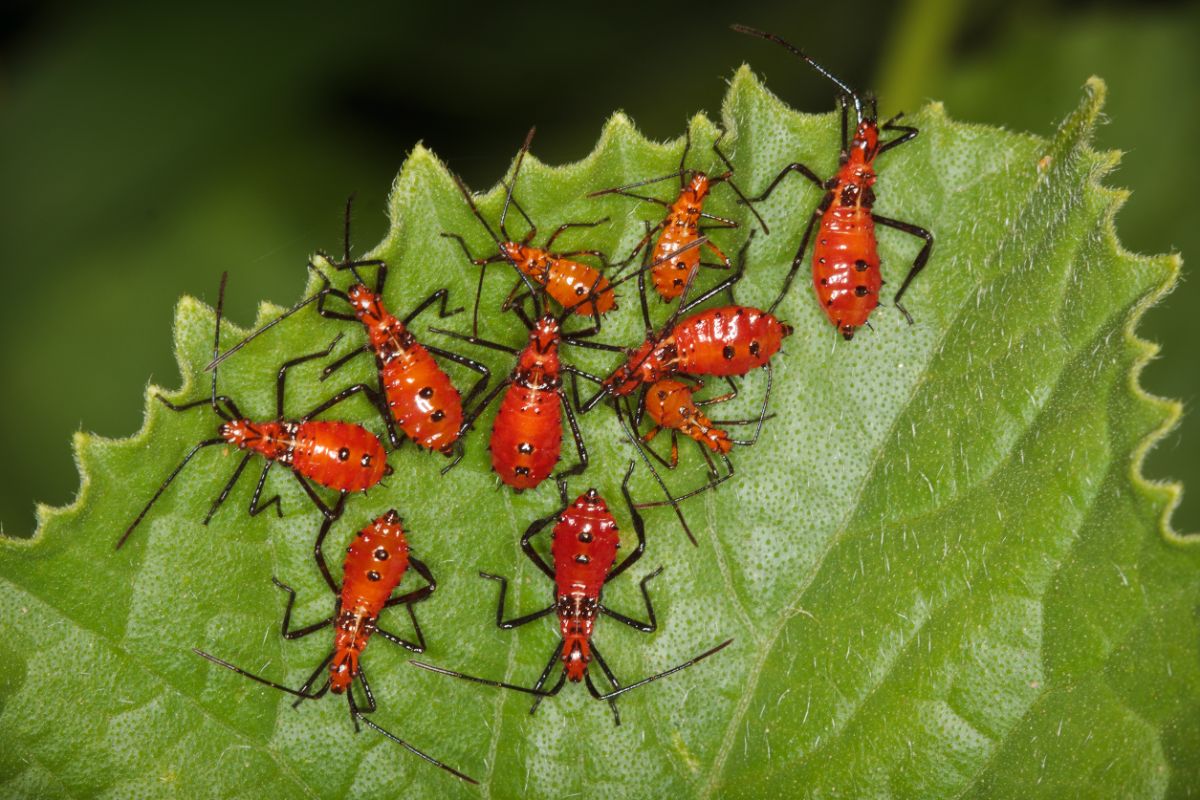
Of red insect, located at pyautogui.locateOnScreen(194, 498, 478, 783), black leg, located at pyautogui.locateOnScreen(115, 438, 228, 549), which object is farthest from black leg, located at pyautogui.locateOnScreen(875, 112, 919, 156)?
black leg, located at pyautogui.locateOnScreen(115, 438, 228, 549)

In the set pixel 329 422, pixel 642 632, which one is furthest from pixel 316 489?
pixel 642 632

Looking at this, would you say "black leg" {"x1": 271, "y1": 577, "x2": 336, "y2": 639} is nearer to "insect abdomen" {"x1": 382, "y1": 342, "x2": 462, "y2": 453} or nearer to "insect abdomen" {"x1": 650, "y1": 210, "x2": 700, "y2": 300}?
"insect abdomen" {"x1": 382, "y1": 342, "x2": 462, "y2": 453}

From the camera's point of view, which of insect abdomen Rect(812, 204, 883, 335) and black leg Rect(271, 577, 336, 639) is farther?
black leg Rect(271, 577, 336, 639)

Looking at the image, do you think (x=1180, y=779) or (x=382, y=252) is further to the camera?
(x=382, y=252)

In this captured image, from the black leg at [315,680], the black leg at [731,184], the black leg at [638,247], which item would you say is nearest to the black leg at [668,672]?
the black leg at [315,680]

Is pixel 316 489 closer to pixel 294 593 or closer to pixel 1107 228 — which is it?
pixel 294 593

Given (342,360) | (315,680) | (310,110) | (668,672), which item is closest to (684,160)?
(342,360)

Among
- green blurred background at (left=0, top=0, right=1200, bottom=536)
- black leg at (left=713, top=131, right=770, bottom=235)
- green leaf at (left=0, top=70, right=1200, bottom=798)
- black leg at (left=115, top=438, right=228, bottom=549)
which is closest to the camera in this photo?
green leaf at (left=0, top=70, right=1200, bottom=798)
